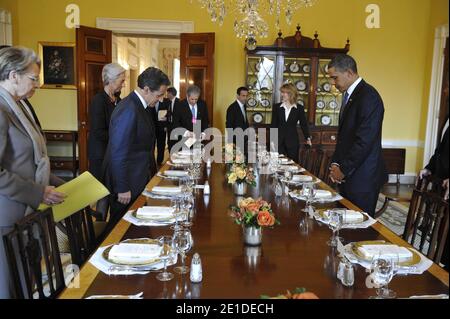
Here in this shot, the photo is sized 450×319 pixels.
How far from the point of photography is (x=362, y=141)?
3230 mm

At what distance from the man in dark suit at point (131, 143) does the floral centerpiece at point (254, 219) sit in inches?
53.5

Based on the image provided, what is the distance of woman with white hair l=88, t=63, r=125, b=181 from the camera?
4031mm

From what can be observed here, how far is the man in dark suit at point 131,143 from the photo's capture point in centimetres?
304

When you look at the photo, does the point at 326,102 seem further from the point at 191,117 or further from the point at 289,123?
the point at 191,117

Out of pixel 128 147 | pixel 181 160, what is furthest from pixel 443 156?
pixel 181 160

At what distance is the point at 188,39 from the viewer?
751 cm

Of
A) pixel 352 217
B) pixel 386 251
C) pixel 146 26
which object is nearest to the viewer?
pixel 386 251

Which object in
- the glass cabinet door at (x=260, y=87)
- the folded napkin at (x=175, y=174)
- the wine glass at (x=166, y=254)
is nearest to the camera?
the wine glass at (x=166, y=254)

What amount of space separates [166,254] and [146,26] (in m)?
6.72

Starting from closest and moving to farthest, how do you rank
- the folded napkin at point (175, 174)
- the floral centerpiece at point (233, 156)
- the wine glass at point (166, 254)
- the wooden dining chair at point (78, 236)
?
the wine glass at point (166, 254)
the wooden dining chair at point (78, 236)
the floral centerpiece at point (233, 156)
the folded napkin at point (175, 174)

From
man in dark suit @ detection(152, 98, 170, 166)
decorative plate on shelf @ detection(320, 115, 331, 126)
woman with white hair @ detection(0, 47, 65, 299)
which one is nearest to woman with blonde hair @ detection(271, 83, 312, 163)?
decorative plate on shelf @ detection(320, 115, 331, 126)

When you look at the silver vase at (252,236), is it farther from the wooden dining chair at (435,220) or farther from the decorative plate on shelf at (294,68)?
the decorative plate on shelf at (294,68)

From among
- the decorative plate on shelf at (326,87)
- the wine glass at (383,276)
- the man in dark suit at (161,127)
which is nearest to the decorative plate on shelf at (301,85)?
the decorative plate on shelf at (326,87)
